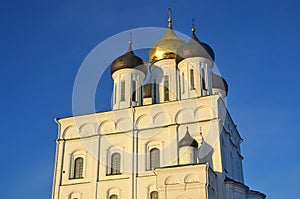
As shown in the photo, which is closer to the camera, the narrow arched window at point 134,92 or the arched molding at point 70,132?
the arched molding at point 70,132

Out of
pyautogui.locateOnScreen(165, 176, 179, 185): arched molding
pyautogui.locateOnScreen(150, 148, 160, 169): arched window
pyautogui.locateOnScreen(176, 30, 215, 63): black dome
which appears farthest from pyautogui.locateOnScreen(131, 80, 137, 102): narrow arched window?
pyautogui.locateOnScreen(165, 176, 179, 185): arched molding

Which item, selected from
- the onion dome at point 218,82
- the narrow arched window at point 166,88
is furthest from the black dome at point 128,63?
the onion dome at point 218,82

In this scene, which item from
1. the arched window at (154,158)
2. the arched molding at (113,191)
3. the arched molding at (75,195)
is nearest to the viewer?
the arched molding at (113,191)

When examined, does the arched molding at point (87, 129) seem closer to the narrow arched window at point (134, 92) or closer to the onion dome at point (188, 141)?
the narrow arched window at point (134, 92)

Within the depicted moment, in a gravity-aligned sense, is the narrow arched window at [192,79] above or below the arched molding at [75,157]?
above

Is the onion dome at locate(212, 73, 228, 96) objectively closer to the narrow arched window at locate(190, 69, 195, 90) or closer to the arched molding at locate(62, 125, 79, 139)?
the narrow arched window at locate(190, 69, 195, 90)

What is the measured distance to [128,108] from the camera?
21859 millimetres

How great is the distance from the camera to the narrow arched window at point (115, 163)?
2081 centimetres

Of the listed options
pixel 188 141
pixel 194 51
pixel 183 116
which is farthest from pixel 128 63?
pixel 188 141

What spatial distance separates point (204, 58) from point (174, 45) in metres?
2.59

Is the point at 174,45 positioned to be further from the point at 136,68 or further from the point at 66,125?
the point at 66,125

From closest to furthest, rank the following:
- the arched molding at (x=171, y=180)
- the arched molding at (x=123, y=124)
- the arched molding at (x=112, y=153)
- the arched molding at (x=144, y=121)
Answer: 1. the arched molding at (x=171, y=180)
2. the arched molding at (x=112, y=153)
3. the arched molding at (x=144, y=121)
4. the arched molding at (x=123, y=124)

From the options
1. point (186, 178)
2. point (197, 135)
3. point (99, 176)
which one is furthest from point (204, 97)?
point (99, 176)

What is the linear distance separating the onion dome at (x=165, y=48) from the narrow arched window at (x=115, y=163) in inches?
248
